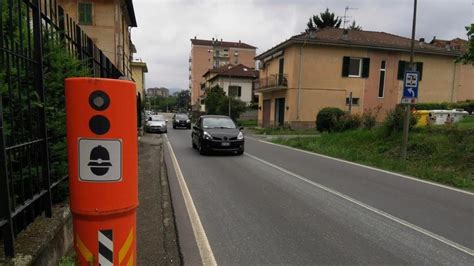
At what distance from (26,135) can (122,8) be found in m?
26.3

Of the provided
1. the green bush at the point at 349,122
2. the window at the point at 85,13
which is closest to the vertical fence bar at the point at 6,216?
the green bush at the point at 349,122

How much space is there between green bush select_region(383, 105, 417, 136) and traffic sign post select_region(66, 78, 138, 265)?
15.3m

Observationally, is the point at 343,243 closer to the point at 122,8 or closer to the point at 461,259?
the point at 461,259

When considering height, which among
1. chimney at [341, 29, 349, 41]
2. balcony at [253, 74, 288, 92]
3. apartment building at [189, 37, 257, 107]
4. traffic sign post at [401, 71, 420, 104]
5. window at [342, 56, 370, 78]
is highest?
apartment building at [189, 37, 257, 107]

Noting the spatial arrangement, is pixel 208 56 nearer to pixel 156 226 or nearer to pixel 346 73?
pixel 346 73

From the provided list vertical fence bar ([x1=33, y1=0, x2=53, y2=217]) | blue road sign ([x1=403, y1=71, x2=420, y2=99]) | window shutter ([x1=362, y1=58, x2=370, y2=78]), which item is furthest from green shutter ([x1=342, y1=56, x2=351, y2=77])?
vertical fence bar ([x1=33, y1=0, x2=53, y2=217])

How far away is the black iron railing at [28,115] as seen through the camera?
9.68 feet

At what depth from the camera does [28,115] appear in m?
3.44

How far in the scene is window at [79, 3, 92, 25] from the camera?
944 inches

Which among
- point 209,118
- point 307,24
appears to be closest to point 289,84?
point 209,118

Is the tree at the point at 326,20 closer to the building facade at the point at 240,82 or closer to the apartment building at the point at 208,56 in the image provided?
the building facade at the point at 240,82

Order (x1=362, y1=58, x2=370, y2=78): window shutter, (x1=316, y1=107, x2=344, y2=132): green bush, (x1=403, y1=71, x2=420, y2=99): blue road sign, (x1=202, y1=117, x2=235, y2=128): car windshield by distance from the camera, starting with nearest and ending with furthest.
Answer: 1. (x1=403, y1=71, x2=420, y2=99): blue road sign
2. (x1=202, y1=117, x2=235, y2=128): car windshield
3. (x1=316, y1=107, x2=344, y2=132): green bush
4. (x1=362, y1=58, x2=370, y2=78): window shutter

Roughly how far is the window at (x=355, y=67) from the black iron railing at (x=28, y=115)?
3128 cm

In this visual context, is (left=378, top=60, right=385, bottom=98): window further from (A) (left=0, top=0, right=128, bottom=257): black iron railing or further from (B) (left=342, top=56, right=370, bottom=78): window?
(A) (left=0, top=0, right=128, bottom=257): black iron railing
